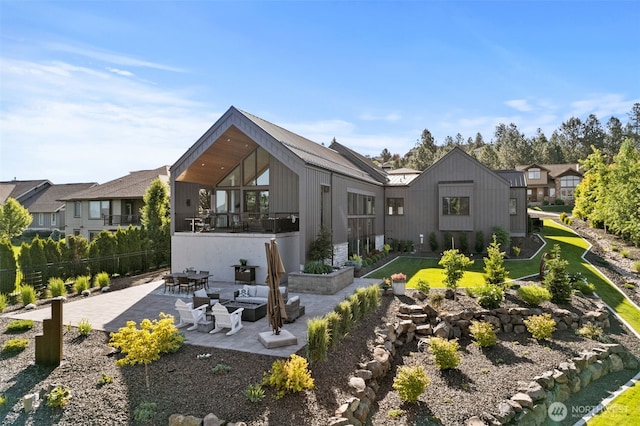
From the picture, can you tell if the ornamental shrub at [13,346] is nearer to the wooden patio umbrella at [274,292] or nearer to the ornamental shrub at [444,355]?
the wooden patio umbrella at [274,292]

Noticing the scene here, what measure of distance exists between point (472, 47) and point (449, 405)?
504 inches

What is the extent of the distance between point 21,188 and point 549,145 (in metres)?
85.0

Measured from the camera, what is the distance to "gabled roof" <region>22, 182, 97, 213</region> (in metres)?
43.5

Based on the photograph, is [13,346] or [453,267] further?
[453,267]

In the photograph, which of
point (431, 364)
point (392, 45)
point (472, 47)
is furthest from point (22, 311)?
point (472, 47)

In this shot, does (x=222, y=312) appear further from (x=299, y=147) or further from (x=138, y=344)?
(x=299, y=147)

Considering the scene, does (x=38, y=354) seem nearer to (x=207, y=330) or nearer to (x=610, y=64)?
(x=207, y=330)

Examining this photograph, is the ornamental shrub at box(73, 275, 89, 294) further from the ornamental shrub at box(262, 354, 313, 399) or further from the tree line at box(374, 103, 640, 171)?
the tree line at box(374, 103, 640, 171)

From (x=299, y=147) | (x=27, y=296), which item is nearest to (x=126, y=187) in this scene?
(x=299, y=147)

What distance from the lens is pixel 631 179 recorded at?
2608 cm

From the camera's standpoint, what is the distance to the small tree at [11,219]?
110ft

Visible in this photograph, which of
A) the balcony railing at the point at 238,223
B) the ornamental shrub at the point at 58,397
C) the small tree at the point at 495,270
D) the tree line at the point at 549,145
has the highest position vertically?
the tree line at the point at 549,145

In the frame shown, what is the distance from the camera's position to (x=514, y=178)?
26234 mm

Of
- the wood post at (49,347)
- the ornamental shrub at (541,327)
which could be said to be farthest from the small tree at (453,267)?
the wood post at (49,347)
